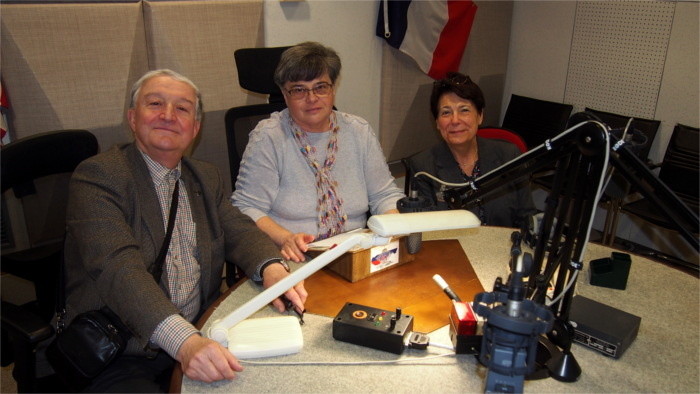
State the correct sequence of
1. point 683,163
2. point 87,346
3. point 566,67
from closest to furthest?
point 87,346 < point 683,163 < point 566,67

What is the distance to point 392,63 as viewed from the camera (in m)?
3.58

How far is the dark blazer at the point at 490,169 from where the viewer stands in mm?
2229

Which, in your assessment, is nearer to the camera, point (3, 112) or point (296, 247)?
point (296, 247)

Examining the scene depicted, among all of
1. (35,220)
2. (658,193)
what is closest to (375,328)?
(658,193)

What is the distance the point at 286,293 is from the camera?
145 centimetres

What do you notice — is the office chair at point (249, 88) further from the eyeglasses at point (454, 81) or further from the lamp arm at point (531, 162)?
the lamp arm at point (531, 162)

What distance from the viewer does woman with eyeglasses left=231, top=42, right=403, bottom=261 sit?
2.03 m

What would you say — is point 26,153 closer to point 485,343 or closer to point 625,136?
point 485,343

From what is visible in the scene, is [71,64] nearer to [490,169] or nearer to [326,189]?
[326,189]

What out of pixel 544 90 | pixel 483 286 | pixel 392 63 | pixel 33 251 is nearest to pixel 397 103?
pixel 392 63

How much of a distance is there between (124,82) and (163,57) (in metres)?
0.23

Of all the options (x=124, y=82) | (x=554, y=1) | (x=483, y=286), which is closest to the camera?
(x=483, y=286)

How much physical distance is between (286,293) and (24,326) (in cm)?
63

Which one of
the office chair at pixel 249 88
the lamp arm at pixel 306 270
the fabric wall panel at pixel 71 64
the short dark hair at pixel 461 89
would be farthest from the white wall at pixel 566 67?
the lamp arm at pixel 306 270
